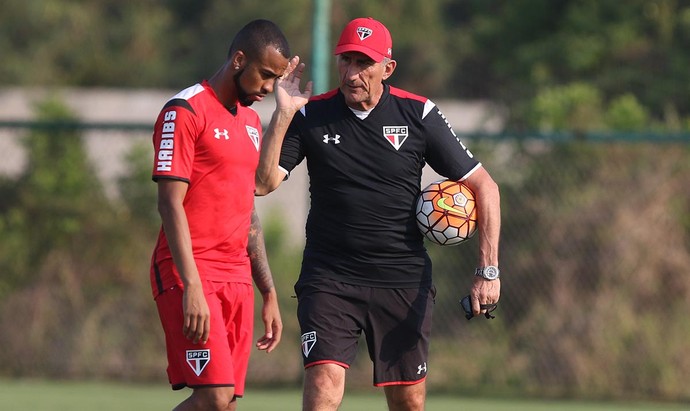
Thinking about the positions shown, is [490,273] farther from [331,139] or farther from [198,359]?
[198,359]

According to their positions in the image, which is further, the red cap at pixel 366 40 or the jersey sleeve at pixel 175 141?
the red cap at pixel 366 40

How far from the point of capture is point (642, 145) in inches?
464

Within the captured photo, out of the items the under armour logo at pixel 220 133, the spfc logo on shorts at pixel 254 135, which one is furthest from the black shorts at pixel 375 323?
the under armour logo at pixel 220 133

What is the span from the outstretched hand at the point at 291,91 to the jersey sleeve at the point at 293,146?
0.61 ft

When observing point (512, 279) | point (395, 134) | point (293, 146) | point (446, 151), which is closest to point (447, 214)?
point (446, 151)

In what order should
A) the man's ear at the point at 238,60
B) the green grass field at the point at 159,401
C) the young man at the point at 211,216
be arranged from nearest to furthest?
the young man at the point at 211,216 → the man's ear at the point at 238,60 → the green grass field at the point at 159,401

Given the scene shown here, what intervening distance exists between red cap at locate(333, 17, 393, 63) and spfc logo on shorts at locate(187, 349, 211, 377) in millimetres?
1731

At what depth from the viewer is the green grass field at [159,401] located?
10.1 m

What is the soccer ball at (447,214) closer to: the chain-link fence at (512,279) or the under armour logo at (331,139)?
the under armour logo at (331,139)

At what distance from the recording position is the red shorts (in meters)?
6.01

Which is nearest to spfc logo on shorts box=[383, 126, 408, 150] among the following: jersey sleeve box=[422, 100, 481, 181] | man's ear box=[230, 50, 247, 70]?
jersey sleeve box=[422, 100, 481, 181]

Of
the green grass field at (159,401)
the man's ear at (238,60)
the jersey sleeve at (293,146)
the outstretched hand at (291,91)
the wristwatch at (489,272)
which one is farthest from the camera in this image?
the green grass field at (159,401)

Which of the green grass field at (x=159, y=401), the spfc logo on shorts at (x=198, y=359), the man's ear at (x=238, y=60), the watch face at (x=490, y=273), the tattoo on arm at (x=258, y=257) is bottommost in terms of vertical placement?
the green grass field at (x=159, y=401)

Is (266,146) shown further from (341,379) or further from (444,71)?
(444,71)
